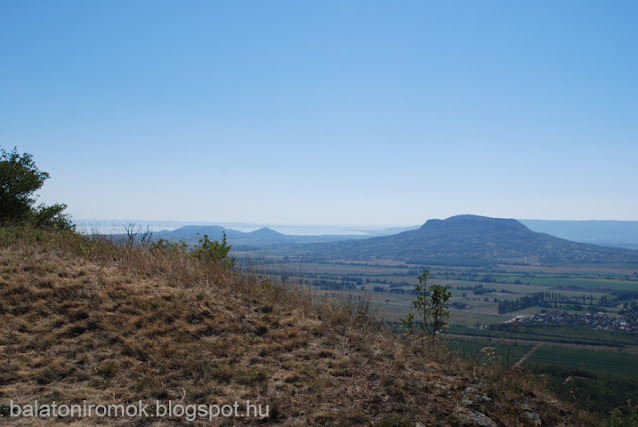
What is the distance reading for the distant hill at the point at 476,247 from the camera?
114 metres

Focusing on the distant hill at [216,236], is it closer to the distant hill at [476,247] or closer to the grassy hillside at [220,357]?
the grassy hillside at [220,357]

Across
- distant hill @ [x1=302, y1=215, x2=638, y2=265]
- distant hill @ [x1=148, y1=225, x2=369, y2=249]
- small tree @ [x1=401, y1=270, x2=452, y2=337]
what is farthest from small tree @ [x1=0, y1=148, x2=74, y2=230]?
distant hill @ [x1=302, y1=215, x2=638, y2=265]

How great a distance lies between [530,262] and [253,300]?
131234 mm

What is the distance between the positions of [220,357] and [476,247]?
133537mm

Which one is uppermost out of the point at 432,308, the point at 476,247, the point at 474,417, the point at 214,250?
the point at 214,250

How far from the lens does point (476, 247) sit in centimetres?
12431

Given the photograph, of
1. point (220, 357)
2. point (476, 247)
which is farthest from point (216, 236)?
point (476, 247)

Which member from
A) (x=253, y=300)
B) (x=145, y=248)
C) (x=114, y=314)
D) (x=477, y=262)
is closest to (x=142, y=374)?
(x=114, y=314)

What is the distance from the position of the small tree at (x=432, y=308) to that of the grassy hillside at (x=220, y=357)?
97 cm

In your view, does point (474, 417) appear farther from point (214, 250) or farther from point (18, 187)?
point (18, 187)

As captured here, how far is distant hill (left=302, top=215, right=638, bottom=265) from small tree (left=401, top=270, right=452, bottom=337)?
90323 millimetres

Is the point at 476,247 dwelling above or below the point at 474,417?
below

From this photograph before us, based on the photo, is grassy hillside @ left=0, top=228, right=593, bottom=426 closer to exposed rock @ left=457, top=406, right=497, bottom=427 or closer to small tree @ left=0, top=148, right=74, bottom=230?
exposed rock @ left=457, top=406, right=497, bottom=427

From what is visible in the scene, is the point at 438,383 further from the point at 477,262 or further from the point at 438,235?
the point at 438,235
